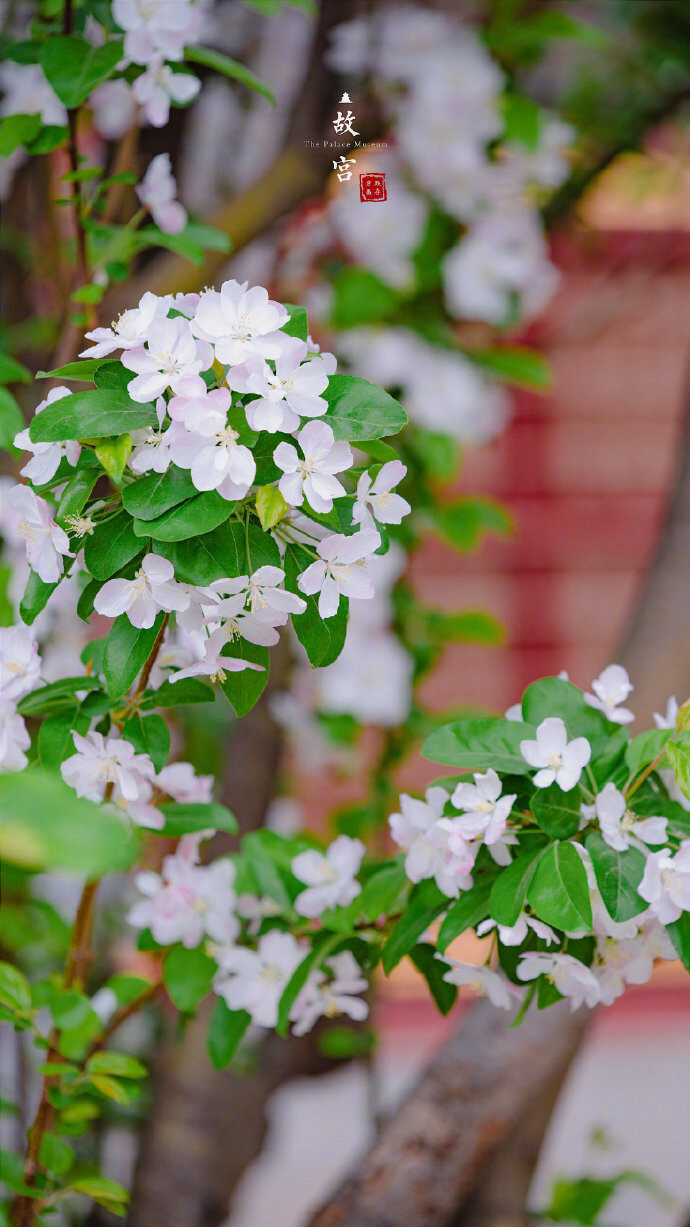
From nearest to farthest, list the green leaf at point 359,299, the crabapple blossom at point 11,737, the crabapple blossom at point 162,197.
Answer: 1. the crabapple blossom at point 11,737
2. the crabapple blossom at point 162,197
3. the green leaf at point 359,299

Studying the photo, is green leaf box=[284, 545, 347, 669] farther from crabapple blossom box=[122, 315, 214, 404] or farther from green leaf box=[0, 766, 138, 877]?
green leaf box=[0, 766, 138, 877]

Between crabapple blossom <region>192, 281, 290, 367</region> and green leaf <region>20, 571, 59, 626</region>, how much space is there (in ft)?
0.50

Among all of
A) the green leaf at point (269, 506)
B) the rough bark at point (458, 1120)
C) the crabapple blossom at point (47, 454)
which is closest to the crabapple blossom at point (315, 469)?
the green leaf at point (269, 506)

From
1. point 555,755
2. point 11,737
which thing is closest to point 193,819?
point 11,737

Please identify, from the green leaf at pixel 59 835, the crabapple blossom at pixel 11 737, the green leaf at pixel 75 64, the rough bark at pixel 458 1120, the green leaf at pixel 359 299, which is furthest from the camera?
the green leaf at pixel 359 299

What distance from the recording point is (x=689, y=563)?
110 cm

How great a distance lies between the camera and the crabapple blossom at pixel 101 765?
53cm

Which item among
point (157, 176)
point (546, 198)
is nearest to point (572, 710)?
point (157, 176)

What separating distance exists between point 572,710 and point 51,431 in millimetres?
330

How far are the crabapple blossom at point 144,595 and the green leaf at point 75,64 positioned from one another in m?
0.36

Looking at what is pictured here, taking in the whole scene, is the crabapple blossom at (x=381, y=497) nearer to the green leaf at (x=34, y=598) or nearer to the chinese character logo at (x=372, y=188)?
the green leaf at (x=34, y=598)

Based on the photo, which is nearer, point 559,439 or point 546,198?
point 546,198

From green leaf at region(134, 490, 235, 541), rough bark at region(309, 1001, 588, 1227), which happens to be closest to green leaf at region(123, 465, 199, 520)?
green leaf at region(134, 490, 235, 541)

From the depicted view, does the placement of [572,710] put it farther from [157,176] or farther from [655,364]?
[655,364]
